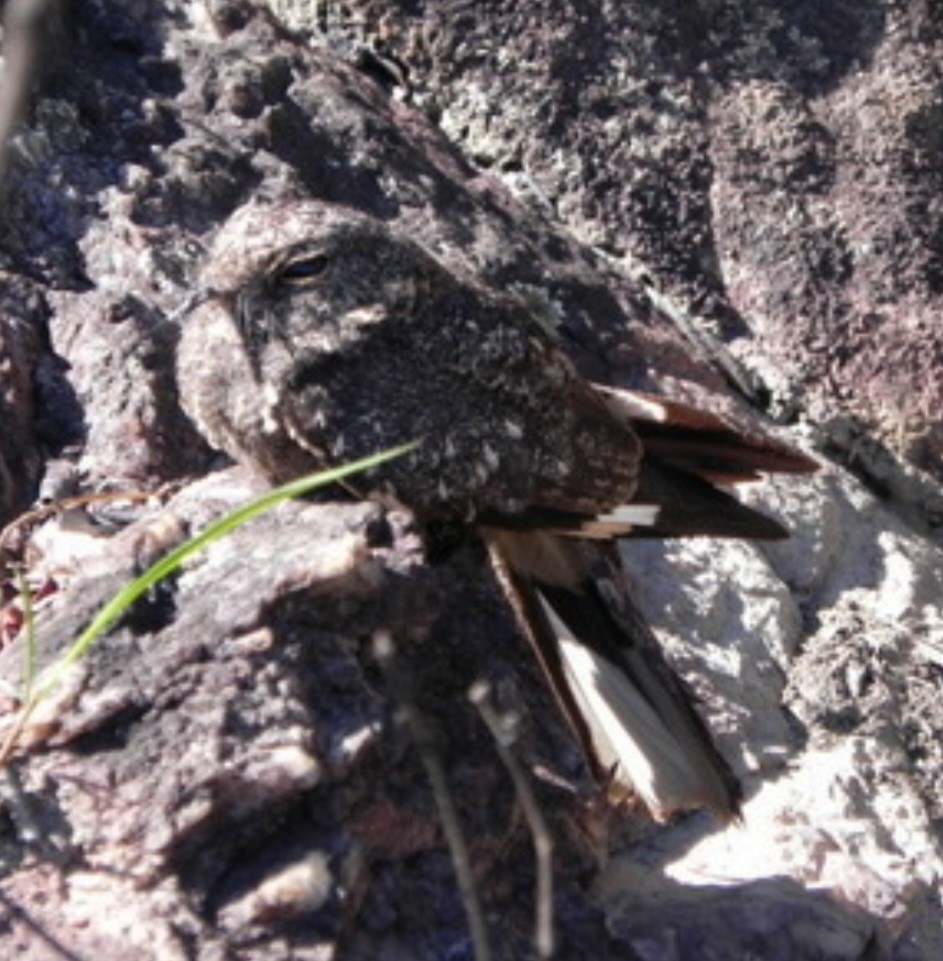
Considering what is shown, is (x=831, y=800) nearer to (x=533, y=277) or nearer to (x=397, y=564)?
(x=397, y=564)

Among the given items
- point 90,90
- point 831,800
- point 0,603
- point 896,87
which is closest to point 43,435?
point 0,603

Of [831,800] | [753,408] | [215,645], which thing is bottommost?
[831,800]

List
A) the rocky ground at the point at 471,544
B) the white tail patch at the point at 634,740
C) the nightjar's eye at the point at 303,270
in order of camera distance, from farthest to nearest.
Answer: the nightjar's eye at the point at 303,270
the white tail patch at the point at 634,740
the rocky ground at the point at 471,544

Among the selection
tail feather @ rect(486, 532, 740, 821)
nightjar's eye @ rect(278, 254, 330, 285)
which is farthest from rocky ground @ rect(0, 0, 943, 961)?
nightjar's eye @ rect(278, 254, 330, 285)

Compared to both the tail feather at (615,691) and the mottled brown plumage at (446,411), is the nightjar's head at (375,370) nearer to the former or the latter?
the mottled brown plumage at (446,411)

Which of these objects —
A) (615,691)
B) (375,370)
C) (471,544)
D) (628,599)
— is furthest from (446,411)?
(615,691)

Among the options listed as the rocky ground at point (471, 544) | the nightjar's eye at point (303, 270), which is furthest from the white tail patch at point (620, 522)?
the nightjar's eye at point (303, 270)

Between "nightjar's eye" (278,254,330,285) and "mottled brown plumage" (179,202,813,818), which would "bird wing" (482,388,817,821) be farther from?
"nightjar's eye" (278,254,330,285)
